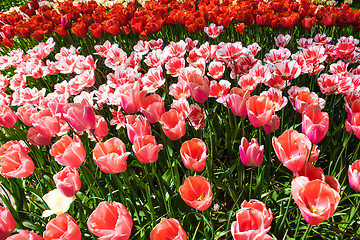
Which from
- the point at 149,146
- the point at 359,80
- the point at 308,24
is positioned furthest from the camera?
the point at 308,24

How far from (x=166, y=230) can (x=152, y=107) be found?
0.59m

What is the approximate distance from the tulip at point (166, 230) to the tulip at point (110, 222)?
0.09m

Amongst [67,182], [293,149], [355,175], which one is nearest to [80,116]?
[67,182]

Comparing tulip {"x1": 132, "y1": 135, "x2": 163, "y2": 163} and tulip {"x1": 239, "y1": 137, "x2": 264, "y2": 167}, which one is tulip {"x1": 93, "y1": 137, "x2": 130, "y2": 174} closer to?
tulip {"x1": 132, "y1": 135, "x2": 163, "y2": 163}

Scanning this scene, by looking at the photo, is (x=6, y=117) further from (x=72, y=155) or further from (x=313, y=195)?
(x=313, y=195)

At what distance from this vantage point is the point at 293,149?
106cm

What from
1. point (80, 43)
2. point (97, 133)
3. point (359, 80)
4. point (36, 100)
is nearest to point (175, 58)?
point (97, 133)

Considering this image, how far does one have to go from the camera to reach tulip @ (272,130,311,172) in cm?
97

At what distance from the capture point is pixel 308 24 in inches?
103

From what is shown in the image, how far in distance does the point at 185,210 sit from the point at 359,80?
123cm

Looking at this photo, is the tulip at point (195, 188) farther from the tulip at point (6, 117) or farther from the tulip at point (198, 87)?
the tulip at point (6, 117)

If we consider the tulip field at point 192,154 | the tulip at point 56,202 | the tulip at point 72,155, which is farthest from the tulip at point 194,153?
the tulip at point 56,202

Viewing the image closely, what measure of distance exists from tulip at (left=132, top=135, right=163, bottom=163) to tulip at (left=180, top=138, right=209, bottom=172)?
11cm

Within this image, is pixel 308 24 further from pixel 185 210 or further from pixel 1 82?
pixel 1 82
